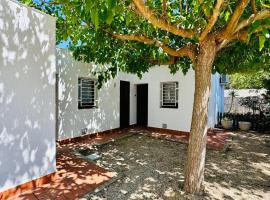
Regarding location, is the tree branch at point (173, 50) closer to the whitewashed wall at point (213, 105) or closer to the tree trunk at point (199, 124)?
the tree trunk at point (199, 124)

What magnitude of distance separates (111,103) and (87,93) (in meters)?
1.52

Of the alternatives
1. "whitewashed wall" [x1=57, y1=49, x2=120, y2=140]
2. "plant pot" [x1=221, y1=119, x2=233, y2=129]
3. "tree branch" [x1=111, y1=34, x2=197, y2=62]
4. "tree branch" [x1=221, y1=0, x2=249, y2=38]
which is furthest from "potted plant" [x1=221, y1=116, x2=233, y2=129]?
"tree branch" [x1=221, y1=0, x2=249, y2=38]

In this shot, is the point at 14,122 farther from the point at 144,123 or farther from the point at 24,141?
the point at 144,123

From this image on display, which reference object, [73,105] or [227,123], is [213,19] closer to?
[73,105]

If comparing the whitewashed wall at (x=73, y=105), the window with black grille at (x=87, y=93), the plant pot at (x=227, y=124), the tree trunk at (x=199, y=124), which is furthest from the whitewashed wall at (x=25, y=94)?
the plant pot at (x=227, y=124)

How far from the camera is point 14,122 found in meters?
3.64

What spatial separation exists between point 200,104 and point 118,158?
3.30 m

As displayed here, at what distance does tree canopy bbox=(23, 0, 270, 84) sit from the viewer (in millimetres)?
2951

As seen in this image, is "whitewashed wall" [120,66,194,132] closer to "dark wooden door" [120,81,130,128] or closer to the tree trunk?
"dark wooden door" [120,81,130,128]

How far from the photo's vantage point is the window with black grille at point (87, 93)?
8.24 metres

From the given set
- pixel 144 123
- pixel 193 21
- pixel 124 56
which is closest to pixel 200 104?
pixel 193 21

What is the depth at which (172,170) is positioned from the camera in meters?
5.16

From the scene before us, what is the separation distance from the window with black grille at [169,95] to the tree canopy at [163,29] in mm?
3522

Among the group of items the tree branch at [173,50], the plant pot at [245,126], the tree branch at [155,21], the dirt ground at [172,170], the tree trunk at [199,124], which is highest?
the tree branch at [155,21]
